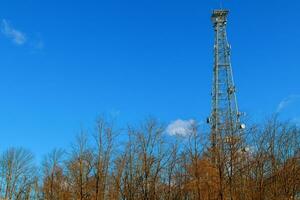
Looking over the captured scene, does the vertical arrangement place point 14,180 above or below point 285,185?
above

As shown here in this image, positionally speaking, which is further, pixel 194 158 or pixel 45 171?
pixel 45 171

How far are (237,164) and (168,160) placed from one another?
7.40 metres

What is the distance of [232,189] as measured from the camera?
3341 centimetres

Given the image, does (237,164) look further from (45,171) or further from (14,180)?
(14,180)

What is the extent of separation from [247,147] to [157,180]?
845 cm

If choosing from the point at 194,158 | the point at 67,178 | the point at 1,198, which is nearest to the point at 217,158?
the point at 194,158

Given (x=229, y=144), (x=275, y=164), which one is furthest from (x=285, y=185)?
(x=229, y=144)

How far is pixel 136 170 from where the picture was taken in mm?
39031

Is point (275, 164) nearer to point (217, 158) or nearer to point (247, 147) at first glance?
point (247, 147)

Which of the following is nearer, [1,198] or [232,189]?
[232,189]

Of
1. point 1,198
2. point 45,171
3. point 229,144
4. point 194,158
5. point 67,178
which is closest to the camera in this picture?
point 229,144

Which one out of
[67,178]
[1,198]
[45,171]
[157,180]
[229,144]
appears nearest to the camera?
[229,144]

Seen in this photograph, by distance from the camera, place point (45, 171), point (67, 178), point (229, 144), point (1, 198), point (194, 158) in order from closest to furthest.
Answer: point (229, 144) → point (194, 158) → point (67, 178) → point (45, 171) → point (1, 198)

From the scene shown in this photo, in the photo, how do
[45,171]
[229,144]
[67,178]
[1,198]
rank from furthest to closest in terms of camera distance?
[1,198], [45,171], [67,178], [229,144]
